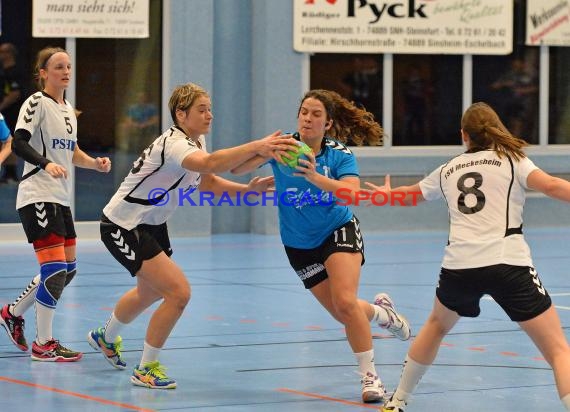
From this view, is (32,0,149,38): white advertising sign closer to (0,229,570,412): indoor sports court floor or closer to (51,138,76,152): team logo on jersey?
(0,229,570,412): indoor sports court floor

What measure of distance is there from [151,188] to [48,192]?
109 centimetres

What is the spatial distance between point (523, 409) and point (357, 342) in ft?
3.47

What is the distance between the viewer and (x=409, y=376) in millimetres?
6664

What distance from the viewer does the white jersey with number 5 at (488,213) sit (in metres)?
6.36

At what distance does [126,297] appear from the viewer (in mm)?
8203

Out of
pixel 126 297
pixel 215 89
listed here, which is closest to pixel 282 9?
pixel 215 89

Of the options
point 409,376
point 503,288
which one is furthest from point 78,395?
point 503,288

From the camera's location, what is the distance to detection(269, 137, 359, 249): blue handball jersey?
302 inches

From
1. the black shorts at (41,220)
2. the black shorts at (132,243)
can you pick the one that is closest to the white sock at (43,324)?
the black shorts at (41,220)

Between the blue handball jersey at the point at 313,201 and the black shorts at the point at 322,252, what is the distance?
0.04 m

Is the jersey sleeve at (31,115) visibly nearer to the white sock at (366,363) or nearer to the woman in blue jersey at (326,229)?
the woman in blue jersey at (326,229)

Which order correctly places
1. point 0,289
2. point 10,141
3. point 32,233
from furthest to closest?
1. point 0,289
2. point 10,141
3. point 32,233

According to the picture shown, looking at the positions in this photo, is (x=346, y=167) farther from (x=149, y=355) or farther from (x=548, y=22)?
(x=548, y=22)

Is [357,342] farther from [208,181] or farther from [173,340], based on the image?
→ [173,340]
